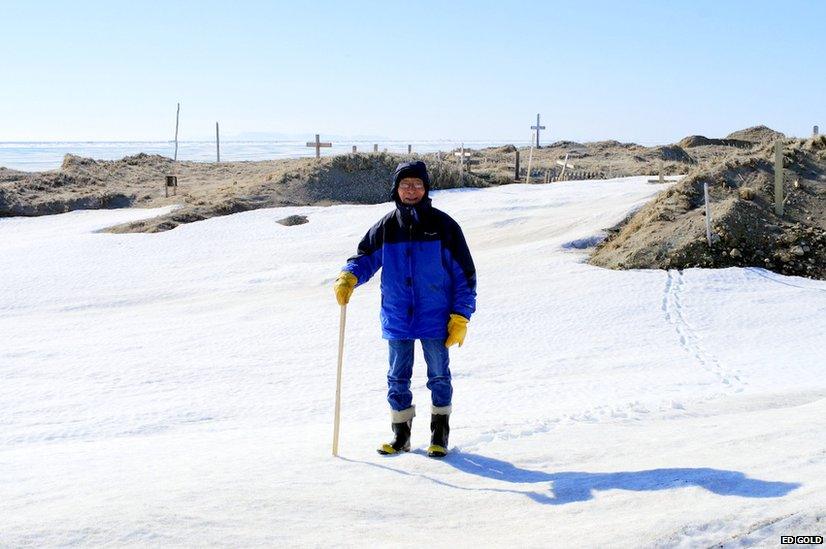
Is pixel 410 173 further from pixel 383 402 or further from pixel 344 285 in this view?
pixel 383 402

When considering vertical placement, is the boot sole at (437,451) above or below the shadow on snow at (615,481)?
below

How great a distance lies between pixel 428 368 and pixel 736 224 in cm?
973

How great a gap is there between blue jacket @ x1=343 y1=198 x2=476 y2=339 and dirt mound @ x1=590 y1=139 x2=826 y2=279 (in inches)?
336

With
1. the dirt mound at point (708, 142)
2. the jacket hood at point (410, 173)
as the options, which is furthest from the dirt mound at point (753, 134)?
the jacket hood at point (410, 173)

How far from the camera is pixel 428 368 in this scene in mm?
5465

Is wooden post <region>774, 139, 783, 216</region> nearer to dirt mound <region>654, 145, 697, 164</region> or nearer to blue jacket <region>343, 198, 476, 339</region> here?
blue jacket <region>343, 198, 476, 339</region>

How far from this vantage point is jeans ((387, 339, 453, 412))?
17.6 feet

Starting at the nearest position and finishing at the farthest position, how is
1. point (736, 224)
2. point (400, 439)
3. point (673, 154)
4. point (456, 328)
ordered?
point (456, 328) < point (400, 439) < point (736, 224) < point (673, 154)

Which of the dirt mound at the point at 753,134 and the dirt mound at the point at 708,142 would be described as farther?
the dirt mound at the point at 753,134

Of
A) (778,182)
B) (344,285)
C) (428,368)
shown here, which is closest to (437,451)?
(428,368)

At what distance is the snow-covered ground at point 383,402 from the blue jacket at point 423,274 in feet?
2.51

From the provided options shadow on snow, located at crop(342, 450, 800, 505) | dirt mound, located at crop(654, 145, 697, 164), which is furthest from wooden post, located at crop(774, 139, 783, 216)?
dirt mound, located at crop(654, 145, 697, 164)

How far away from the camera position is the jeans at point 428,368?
211 inches

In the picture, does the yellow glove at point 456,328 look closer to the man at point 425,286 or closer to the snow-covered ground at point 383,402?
the man at point 425,286
